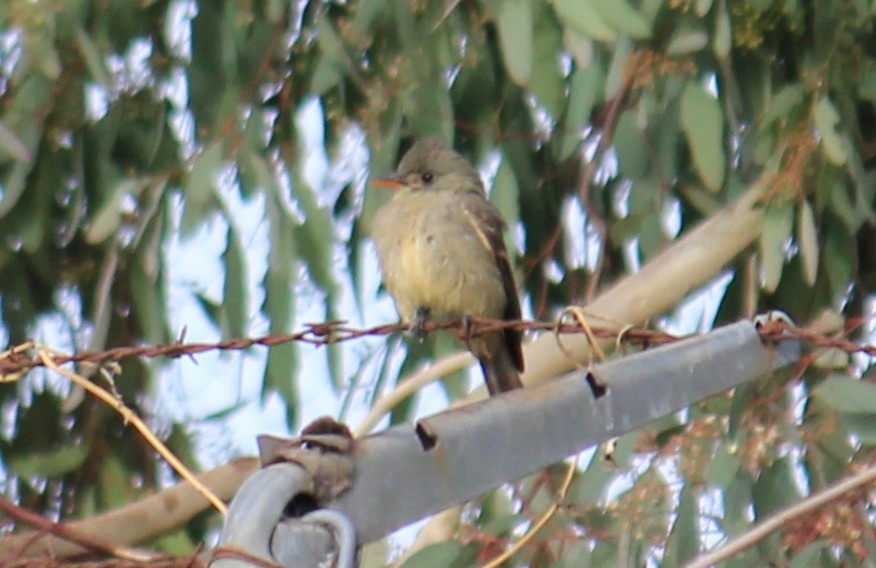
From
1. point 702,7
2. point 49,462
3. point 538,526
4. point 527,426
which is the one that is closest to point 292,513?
point 527,426

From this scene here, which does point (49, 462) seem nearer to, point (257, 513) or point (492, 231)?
point (492, 231)

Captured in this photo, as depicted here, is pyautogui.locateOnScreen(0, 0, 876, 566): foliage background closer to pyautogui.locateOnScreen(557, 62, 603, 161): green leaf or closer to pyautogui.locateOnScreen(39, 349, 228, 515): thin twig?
pyautogui.locateOnScreen(557, 62, 603, 161): green leaf

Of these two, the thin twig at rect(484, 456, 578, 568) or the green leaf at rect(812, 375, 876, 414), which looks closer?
the thin twig at rect(484, 456, 578, 568)

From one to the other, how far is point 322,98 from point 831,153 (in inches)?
51.0

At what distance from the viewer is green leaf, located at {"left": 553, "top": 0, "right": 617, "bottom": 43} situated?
12.6ft

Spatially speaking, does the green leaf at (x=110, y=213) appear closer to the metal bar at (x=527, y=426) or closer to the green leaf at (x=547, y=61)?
the green leaf at (x=547, y=61)

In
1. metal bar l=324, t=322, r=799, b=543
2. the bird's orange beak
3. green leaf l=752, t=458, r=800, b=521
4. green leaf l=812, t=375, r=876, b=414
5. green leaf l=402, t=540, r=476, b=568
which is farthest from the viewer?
the bird's orange beak

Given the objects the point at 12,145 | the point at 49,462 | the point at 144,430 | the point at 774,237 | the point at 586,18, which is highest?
the point at 12,145

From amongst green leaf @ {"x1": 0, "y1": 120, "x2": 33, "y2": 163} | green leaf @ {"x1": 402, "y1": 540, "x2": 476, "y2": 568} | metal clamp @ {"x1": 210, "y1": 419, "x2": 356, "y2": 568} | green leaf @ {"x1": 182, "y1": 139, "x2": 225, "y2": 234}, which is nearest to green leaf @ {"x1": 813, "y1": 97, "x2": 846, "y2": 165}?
green leaf @ {"x1": 402, "y1": 540, "x2": 476, "y2": 568}

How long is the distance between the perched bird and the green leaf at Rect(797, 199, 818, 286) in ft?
2.36

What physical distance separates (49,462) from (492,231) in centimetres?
132

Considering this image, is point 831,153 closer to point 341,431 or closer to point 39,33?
point 39,33

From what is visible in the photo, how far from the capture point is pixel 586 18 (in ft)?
12.7

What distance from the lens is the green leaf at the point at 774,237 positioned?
13.1 ft
